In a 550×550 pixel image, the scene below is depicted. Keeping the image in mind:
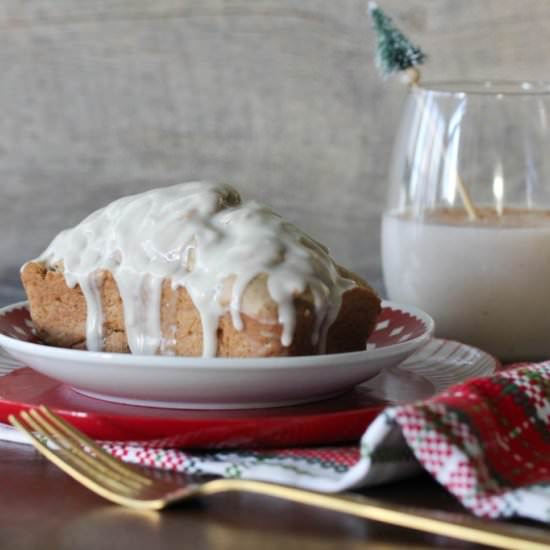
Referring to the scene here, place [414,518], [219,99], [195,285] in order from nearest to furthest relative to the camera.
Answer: [414,518] < [195,285] < [219,99]

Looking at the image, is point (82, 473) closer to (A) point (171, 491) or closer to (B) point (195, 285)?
(A) point (171, 491)

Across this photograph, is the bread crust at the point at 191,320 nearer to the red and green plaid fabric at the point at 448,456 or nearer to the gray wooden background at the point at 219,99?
the red and green plaid fabric at the point at 448,456

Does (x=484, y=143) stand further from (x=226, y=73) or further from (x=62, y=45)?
(x=62, y=45)

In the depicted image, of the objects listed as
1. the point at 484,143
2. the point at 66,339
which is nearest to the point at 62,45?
the point at 484,143

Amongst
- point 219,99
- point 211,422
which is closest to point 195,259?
point 211,422

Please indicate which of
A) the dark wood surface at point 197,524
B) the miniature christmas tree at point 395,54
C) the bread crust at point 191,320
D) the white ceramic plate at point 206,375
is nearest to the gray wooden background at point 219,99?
the miniature christmas tree at point 395,54
